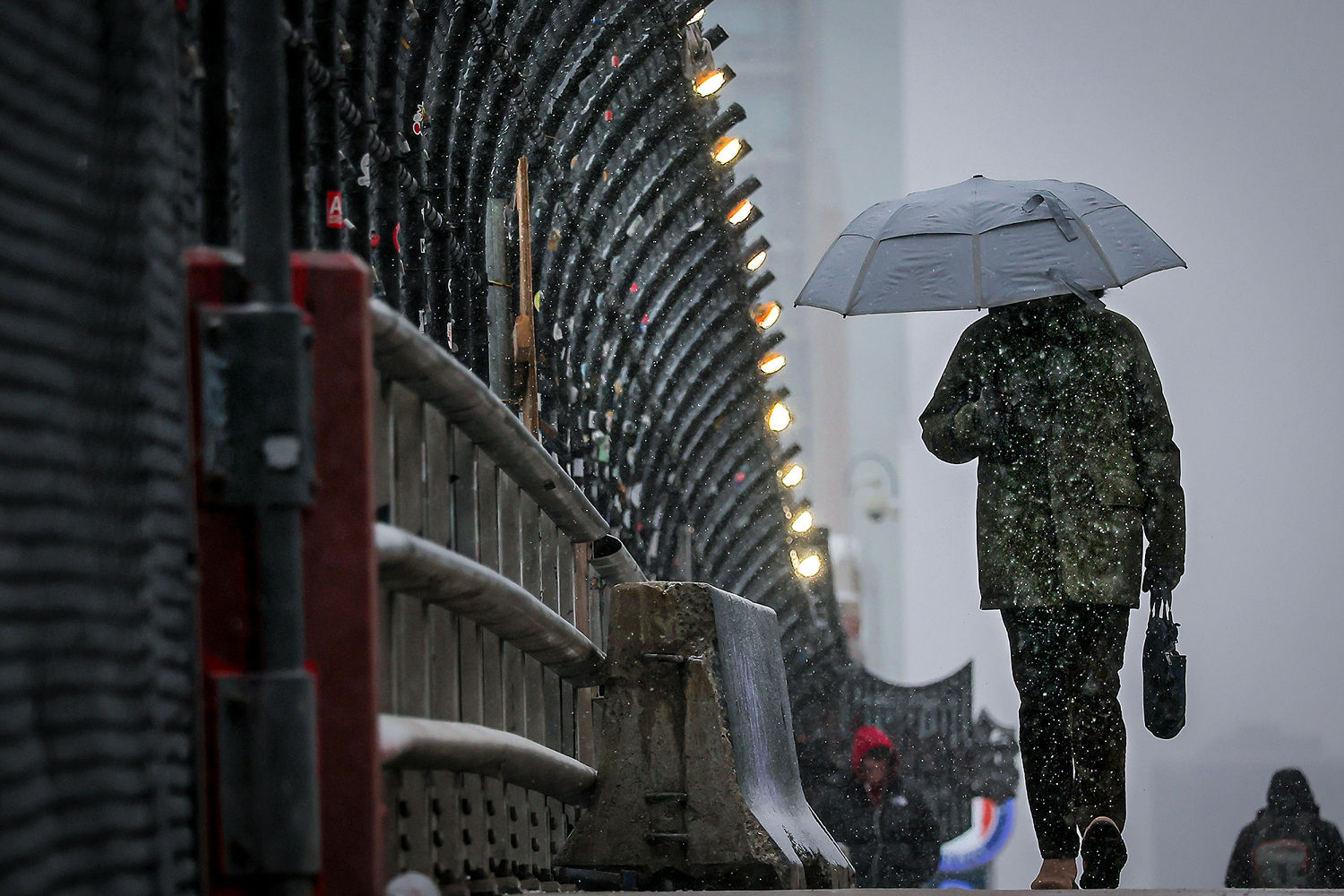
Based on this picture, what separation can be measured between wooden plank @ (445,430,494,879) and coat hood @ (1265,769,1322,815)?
8.87m

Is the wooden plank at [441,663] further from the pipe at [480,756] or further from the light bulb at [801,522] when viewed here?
the light bulb at [801,522]

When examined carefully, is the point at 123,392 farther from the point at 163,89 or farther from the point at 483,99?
the point at 483,99

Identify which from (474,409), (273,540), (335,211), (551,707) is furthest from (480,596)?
(551,707)

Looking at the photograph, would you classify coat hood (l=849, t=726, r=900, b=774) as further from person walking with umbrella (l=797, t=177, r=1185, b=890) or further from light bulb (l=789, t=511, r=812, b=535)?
person walking with umbrella (l=797, t=177, r=1185, b=890)

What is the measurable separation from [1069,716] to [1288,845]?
5.71 m

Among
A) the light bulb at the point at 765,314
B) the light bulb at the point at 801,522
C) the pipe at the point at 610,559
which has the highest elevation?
the light bulb at the point at 765,314

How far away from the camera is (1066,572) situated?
6.12 meters

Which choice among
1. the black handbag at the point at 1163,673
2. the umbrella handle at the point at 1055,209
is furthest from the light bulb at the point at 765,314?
the black handbag at the point at 1163,673

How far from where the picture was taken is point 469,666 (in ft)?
13.5

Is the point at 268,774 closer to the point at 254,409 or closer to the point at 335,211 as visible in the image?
the point at 254,409

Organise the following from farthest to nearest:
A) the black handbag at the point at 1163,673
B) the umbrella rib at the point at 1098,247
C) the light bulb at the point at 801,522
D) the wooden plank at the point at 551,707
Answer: the light bulb at the point at 801,522 < the umbrella rib at the point at 1098,247 < the black handbag at the point at 1163,673 < the wooden plank at the point at 551,707

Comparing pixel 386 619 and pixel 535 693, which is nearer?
pixel 386 619

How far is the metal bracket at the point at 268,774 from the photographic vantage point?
2646 millimetres

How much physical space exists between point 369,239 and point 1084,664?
97.7 inches
